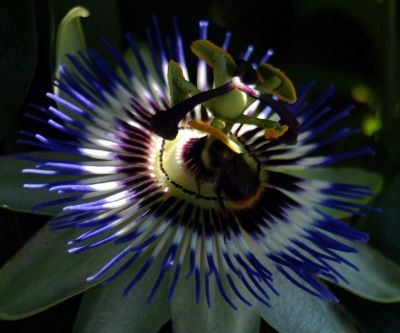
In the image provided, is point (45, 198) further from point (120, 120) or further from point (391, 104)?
point (391, 104)

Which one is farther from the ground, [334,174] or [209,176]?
[209,176]

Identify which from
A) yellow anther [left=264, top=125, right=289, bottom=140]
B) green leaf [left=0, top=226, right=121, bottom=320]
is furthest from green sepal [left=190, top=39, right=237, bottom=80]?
green leaf [left=0, top=226, right=121, bottom=320]

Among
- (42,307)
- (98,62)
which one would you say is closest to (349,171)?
(98,62)

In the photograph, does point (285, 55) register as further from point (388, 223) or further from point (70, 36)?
point (70, 36)

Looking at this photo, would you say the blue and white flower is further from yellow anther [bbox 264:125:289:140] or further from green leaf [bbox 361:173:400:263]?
green leaf [bbox 361:173:400:263]

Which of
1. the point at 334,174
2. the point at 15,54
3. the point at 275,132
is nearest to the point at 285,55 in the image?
the point at 334,174

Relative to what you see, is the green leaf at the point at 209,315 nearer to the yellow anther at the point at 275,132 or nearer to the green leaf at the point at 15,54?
the yellow anther at the point at 275,132
